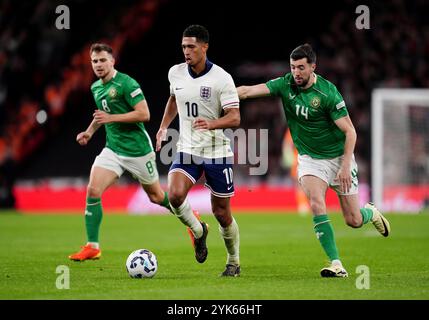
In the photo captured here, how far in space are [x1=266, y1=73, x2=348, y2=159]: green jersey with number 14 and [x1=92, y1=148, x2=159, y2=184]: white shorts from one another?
7.53 ft

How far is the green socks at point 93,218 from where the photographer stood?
1023 cm

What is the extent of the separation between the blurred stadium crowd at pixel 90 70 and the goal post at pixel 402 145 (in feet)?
1.43


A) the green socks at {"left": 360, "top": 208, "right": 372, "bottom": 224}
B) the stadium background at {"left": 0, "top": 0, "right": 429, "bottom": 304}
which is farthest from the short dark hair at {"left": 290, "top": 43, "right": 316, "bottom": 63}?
the stadium background at {"left": 0, "top": 0, "right": 429, "bottom": 304}

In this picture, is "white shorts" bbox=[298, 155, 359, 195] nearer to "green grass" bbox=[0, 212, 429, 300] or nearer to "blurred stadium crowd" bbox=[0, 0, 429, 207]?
"green grass" bbox=[0, 212, 429, 300]

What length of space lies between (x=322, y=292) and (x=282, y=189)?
617 inches

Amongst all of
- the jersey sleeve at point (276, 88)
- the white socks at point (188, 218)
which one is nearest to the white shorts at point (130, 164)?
the white socks at point (188, 218)

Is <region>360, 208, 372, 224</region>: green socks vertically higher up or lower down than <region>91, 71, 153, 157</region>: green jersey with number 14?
lower down

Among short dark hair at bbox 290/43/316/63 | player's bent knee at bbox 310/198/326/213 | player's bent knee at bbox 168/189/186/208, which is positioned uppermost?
short dark hair at bbox 290/43/316/63

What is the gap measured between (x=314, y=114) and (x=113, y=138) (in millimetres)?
2804

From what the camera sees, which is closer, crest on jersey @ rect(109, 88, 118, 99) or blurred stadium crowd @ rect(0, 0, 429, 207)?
crest on jersey @ rect(109, 88, 118, 99)

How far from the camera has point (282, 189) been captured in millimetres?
23000

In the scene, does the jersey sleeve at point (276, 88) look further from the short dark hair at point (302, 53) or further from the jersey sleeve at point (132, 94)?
the jersey sleeve at point (132, 94)

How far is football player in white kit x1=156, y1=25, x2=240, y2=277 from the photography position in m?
8.77
